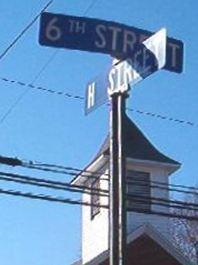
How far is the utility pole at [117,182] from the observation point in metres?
7.66

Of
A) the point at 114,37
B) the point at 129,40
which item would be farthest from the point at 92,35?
the point at 129,40

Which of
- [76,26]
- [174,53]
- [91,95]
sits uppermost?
[76,26]

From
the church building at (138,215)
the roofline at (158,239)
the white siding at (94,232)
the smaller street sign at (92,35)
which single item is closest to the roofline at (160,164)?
the church building at (138,215)

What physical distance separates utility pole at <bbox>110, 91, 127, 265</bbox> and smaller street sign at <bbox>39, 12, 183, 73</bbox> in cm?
53

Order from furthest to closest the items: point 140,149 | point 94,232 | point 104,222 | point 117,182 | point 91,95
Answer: point 140,149
point 94,232
point 104,222
point 91,95
point 117,182

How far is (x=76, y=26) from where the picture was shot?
824 centimetres

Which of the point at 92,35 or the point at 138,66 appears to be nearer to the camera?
the point at 138,66

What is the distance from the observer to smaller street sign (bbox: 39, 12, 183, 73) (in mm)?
8086

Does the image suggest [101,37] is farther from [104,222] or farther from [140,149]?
[140,149]

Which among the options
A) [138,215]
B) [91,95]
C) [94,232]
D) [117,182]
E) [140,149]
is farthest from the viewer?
[140,149]

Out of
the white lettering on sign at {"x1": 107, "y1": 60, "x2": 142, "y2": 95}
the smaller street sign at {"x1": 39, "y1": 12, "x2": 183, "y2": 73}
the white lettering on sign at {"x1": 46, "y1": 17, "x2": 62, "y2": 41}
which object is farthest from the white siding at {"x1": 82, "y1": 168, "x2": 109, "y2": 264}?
the white lettering on sign at {"x1": 46, "y1": 17, "x2": 62, "y2": 41}

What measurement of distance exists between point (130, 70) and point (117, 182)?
1.23 meters

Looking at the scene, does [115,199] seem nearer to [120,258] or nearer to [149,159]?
[120,258]

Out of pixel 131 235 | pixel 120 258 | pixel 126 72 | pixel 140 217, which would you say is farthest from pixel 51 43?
pixel 140 217
